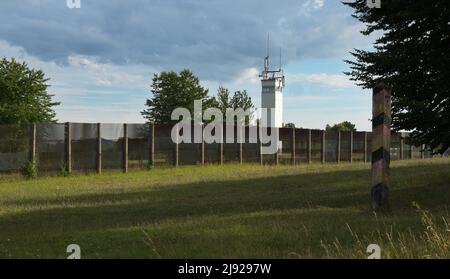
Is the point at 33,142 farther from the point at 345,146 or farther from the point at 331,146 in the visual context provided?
the point at 345,146

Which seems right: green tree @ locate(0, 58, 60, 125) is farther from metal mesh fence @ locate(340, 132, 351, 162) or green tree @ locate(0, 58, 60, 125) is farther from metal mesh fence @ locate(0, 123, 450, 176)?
metal mesh fence @ locate(340, 132, 351, 162)

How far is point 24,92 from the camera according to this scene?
33344 mm

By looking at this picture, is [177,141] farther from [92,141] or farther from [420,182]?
[420,182]

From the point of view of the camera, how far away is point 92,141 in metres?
23.3

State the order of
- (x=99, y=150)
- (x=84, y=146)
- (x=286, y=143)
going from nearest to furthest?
(x=84, y=146) < (x=99, y=150) < (x=286, y=143)

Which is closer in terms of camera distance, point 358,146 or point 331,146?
point 331,146

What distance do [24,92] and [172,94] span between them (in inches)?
905

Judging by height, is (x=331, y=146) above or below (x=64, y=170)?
above

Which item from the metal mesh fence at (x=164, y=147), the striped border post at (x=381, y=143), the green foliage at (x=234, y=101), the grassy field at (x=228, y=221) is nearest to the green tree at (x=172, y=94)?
the green foliage at (x=234, y=101)

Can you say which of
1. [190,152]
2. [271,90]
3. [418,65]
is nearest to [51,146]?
[190,152]

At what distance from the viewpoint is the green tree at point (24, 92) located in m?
32.4

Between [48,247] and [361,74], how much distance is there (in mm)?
11651

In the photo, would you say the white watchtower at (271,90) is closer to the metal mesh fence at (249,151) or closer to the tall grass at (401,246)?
the metal mesh fence at (249,151)
